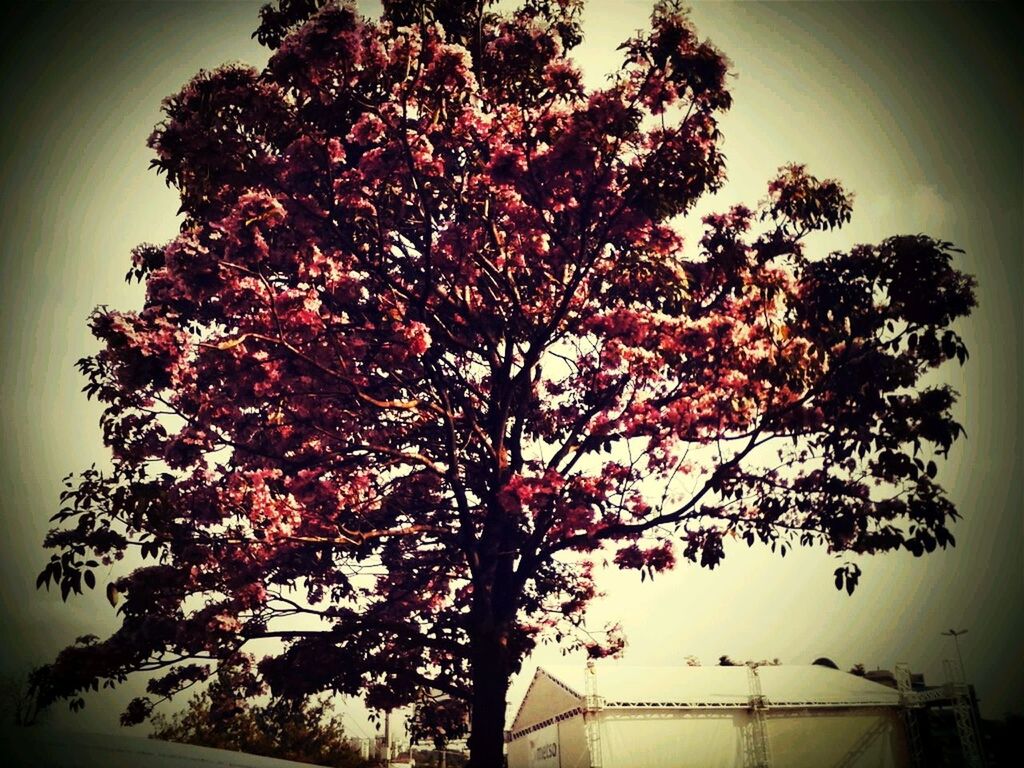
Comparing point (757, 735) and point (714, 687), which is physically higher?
point (714, 687)

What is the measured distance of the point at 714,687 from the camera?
1045 inches

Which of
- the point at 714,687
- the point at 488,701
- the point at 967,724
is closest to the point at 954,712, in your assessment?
the point at 967,724

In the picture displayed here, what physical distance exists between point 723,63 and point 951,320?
4.37 meters

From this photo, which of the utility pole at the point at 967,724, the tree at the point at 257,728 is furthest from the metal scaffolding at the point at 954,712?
the tree at the point at 257,728

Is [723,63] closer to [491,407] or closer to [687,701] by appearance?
[491,407]

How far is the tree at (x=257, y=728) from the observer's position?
1060 centimetres

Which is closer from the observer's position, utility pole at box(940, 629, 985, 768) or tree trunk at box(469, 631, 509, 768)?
tree trunk at box(469, 631, 509, 768)

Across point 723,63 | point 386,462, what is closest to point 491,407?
point 386,462

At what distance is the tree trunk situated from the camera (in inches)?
317

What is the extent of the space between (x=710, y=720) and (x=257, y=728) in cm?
2049

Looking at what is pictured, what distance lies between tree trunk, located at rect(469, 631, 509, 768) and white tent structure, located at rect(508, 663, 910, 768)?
17446 millimetres

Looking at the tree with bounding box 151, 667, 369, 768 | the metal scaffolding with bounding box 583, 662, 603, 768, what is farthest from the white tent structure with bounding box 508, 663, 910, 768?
the tree with bounding box 151, 667, 369, 768

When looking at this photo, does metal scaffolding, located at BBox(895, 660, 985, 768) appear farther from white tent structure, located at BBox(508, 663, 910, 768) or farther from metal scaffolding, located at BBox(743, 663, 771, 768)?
metal scaffolding, located at BBox(743, 663, 771, 768)

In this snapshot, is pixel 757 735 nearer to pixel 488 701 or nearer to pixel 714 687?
pixel 714 687
